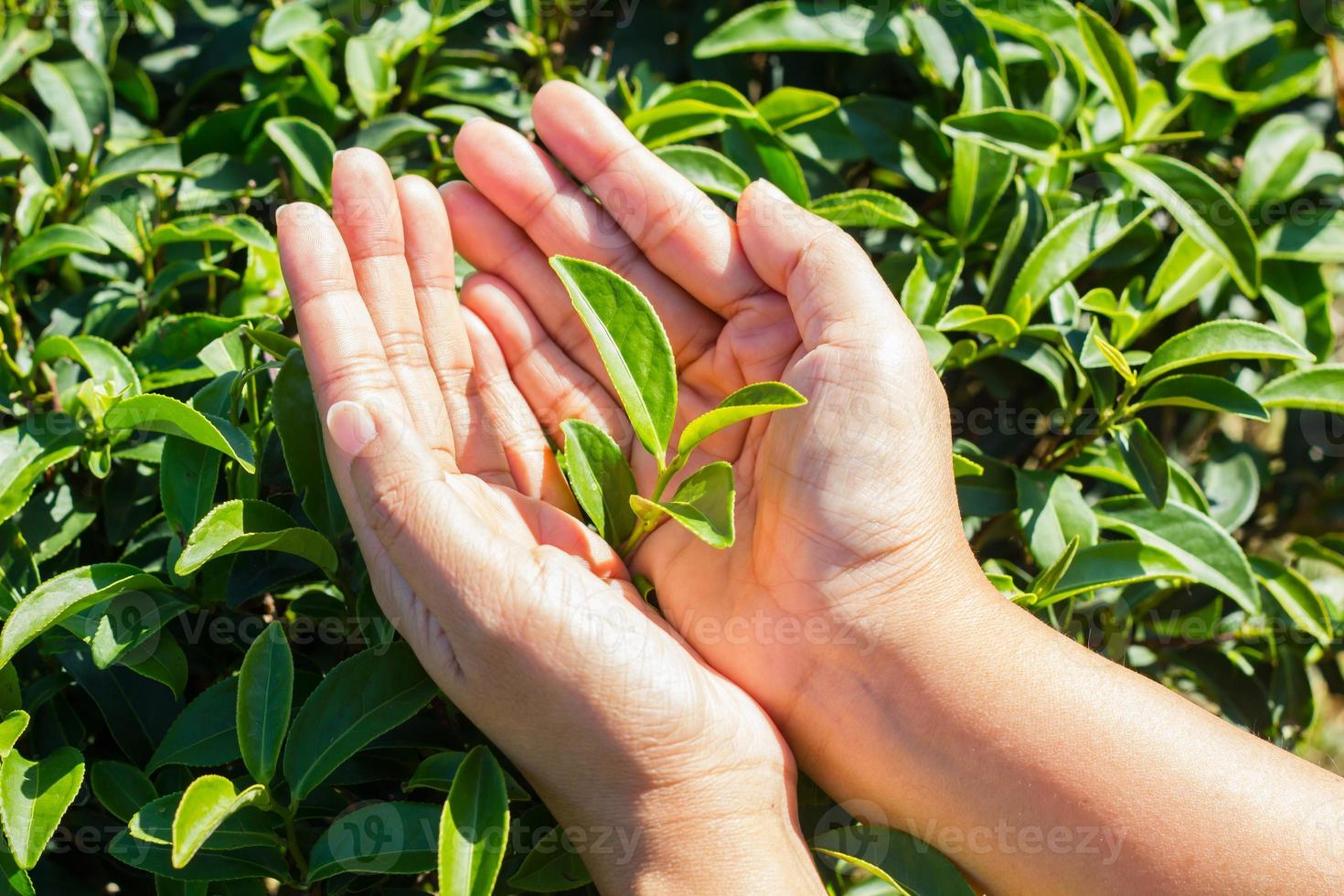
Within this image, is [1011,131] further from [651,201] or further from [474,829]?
[474,829]

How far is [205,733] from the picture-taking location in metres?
1.23

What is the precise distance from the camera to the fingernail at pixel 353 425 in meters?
1.13

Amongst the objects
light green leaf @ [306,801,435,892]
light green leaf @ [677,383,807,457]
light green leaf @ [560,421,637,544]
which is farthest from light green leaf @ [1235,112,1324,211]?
light green leaf @ [306,801,435,892]

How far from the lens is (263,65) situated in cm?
168

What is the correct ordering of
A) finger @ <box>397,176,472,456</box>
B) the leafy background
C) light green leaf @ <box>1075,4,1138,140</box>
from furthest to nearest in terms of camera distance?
light green leaf @ <box>1075,4,1138,140</box>, finger @ <box>397,176,472,456</box>, the leafy background

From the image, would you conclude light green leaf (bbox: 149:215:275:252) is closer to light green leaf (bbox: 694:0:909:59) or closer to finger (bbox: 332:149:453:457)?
finger (bbox: 332:149:453:457)

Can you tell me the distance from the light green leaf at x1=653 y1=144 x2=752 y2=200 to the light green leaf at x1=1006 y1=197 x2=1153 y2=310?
41cm

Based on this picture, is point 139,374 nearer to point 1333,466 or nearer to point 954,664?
point 954,664

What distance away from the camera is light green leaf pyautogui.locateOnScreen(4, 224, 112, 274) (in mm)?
1438

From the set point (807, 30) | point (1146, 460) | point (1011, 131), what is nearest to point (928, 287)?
point (1011, 131)

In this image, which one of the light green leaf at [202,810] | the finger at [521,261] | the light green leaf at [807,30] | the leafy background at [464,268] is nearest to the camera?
the light green leaf at [202,810]

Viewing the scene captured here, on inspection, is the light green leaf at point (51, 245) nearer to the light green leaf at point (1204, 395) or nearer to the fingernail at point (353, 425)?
the fingernail at point (353, 425)

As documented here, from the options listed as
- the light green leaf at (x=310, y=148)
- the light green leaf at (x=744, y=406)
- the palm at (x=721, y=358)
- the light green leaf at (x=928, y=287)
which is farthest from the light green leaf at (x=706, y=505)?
the light green leaf at (x=310, y=148)

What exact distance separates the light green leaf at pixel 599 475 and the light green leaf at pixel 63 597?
467mm
